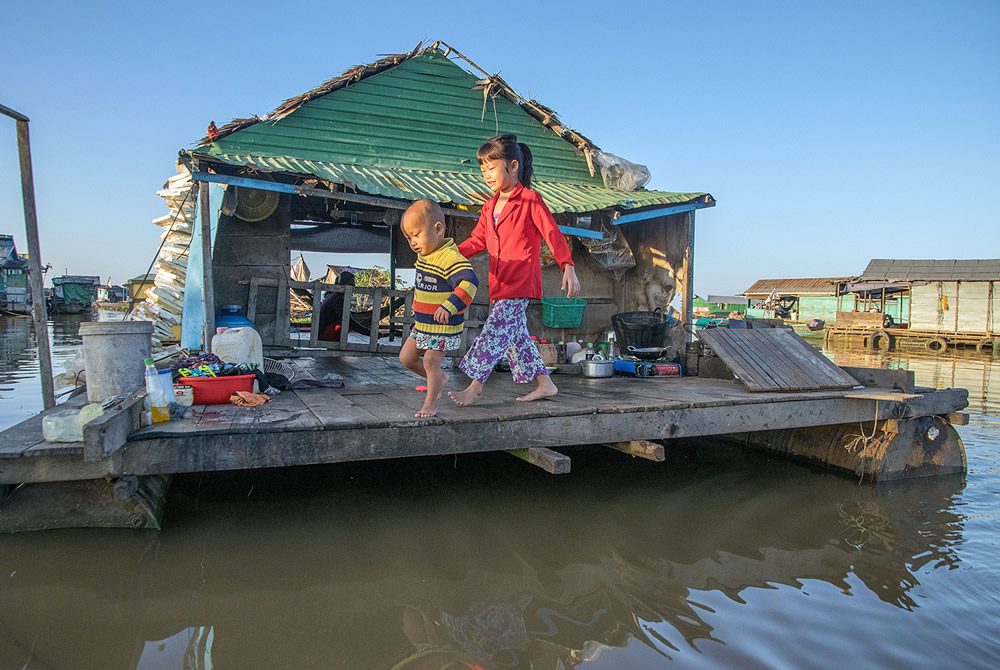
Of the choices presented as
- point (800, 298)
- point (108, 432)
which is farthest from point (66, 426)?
point (800, 298)

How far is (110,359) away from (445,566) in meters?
2.60

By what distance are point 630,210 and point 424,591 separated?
19.0ft


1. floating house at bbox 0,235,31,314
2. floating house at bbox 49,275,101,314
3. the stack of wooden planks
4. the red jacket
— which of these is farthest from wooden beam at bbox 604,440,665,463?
floating house at bbox 49,275,101,314

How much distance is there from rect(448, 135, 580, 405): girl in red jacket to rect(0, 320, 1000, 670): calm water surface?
107 cm

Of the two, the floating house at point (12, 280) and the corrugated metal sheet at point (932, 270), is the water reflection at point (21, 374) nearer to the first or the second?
the floating house at point (12, 280)

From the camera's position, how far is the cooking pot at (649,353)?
23.8ft

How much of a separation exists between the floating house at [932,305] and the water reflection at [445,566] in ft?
88.2

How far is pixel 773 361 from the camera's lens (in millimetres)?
5492

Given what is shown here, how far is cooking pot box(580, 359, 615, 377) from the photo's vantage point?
21.0 ft

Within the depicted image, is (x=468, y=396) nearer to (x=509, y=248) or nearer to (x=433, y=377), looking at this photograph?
(x=433, y=377)

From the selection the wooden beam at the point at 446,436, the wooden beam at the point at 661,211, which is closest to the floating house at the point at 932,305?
the wooden beam at the point at 661,211

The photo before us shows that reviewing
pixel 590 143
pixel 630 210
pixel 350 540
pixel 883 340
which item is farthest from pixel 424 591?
pixel 883 340

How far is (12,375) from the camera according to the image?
1030 cm

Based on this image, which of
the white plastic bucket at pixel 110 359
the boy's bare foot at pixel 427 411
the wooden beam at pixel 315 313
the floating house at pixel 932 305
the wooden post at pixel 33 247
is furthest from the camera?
the floating house at pixel 932 305
